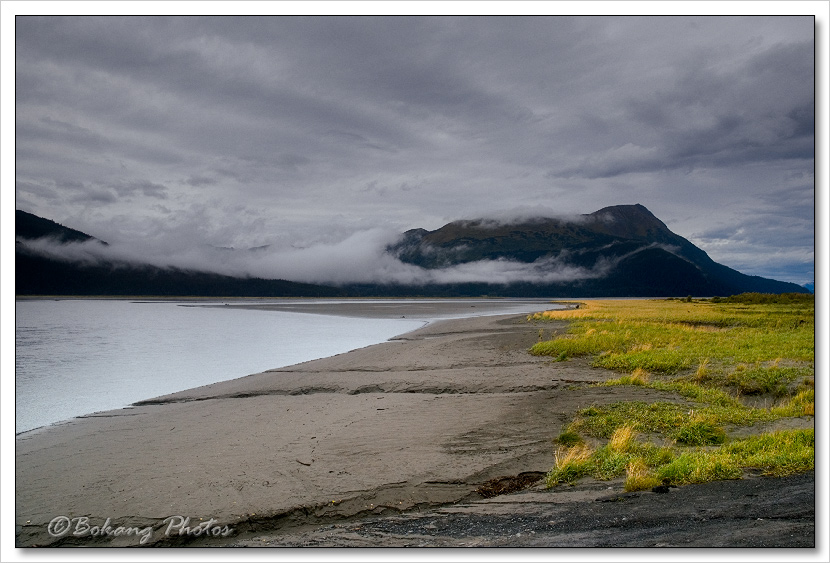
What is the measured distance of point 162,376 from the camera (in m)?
23.9

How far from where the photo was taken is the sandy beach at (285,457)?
7.81 m

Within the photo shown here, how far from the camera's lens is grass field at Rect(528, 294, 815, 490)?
339 inches

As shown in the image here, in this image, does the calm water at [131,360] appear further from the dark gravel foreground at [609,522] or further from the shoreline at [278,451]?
the dark gravel foreground at [609,522]

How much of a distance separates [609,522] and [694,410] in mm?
7667

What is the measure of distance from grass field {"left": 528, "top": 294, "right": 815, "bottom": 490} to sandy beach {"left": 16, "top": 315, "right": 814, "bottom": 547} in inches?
29.5

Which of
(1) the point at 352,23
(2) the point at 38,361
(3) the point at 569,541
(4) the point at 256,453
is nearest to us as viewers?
(3) the point at 569,541

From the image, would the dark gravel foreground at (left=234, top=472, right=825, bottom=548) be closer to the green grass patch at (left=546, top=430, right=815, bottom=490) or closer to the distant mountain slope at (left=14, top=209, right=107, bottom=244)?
the green grass patch at (left=546, top=430, right=815, bottom=490)

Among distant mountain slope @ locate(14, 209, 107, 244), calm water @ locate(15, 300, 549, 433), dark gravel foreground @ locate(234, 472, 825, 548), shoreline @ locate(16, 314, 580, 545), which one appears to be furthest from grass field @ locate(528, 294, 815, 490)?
calm water @ locate(15, 300, 549, 433)

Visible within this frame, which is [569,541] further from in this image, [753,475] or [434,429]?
[434,429]

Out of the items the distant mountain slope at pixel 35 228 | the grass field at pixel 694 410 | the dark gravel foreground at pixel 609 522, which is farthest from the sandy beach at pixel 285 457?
the distant mountain slope at pixel 35 228

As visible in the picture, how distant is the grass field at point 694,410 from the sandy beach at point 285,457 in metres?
0.75
